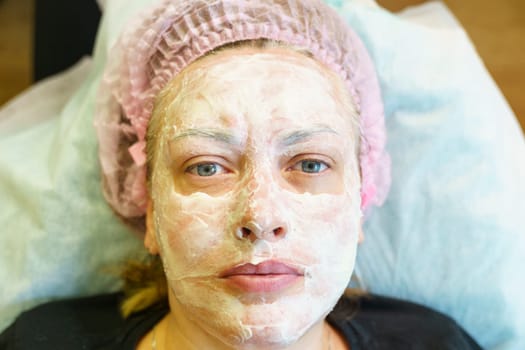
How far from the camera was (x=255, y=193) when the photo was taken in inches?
33.2

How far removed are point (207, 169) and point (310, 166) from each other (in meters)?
0.14

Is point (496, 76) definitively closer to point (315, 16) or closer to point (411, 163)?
point (411, 163)

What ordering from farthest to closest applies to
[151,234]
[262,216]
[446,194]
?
[446,194] < [151,234] < [262,216]

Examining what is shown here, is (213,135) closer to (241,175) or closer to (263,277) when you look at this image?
(241,175)

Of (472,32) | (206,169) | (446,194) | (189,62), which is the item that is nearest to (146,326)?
(206,169)

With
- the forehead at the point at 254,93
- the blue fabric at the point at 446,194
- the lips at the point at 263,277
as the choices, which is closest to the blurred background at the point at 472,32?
the blue fabric at the point at 446,194

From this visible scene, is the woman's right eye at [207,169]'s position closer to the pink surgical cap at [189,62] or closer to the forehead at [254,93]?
the forehead at [254,93]

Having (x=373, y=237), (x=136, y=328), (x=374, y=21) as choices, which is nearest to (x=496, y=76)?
(x=374, y=21)

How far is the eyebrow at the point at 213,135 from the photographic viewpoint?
2.92 ft

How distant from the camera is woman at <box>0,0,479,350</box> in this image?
84cm

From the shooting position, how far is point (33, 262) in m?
1.18

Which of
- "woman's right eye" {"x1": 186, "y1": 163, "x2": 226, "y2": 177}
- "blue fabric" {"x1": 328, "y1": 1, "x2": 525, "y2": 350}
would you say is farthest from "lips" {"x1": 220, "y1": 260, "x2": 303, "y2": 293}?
"blue fabric" {"x1": 328, "y1": 1, "x2": 525, "y2": 350}

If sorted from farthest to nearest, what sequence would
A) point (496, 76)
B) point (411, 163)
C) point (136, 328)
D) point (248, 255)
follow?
point (496, 76), point (411, 163), point (136, 328), point (248, 255)

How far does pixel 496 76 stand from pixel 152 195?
3.29 feet
